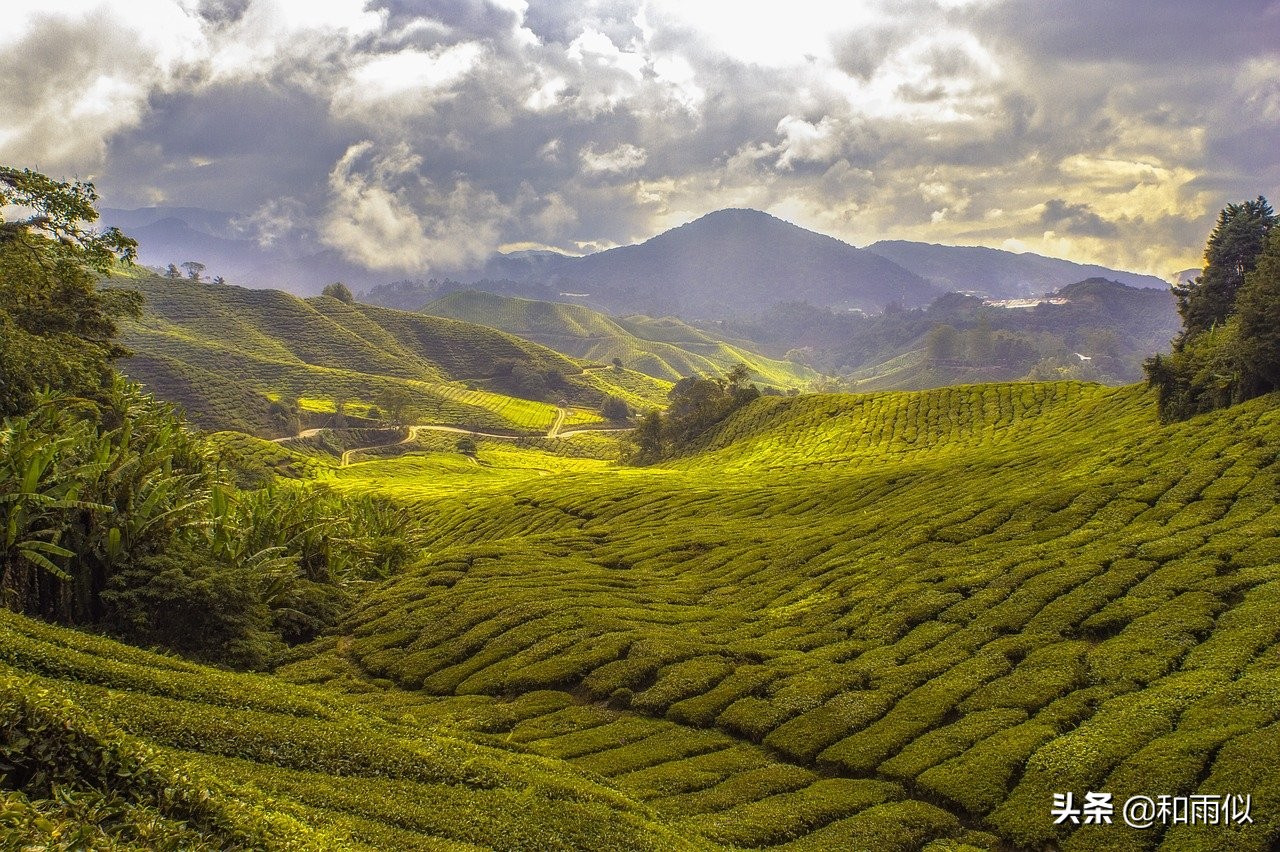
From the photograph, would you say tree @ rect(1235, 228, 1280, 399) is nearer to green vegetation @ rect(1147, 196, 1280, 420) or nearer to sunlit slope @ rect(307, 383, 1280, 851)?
green vegetation @ rect(1147, 196, 1280, 420)

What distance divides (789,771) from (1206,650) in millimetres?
13400

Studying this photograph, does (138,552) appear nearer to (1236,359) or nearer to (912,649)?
(912,649)

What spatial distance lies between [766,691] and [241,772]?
16956mm

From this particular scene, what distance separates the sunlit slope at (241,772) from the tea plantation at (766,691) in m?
0.07

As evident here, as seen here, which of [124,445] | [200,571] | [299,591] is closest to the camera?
[200,571]

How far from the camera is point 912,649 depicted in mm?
26078

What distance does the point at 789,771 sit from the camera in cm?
2017

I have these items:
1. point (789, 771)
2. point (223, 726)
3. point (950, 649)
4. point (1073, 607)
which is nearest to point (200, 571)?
point (223, 726)

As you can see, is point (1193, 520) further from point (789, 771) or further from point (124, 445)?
point (124, 445)

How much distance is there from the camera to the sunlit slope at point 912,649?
1723cm

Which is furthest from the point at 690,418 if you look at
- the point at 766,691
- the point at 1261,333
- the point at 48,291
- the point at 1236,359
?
the point at 766,691

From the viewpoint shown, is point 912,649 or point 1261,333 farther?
point 1261,333

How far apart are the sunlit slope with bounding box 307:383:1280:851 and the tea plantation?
0.12 m

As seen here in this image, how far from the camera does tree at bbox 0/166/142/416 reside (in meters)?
34.9
